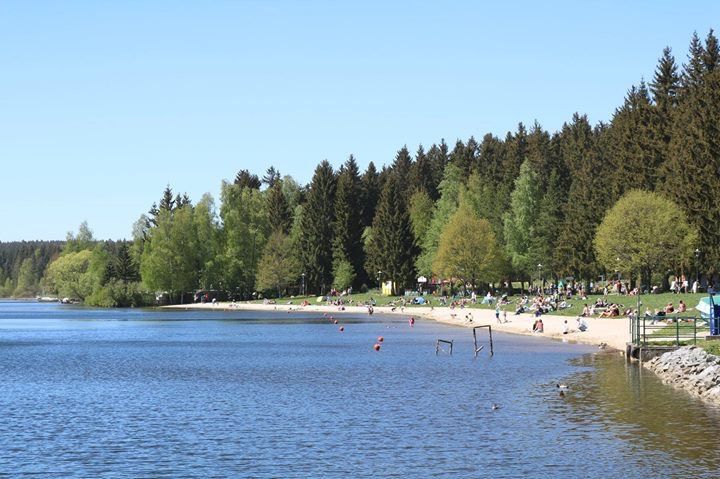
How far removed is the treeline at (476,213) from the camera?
98125 millimetres

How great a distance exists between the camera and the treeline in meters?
98.1

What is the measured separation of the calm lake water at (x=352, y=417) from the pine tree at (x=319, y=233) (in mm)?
92295

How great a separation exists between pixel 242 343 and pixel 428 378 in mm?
33103

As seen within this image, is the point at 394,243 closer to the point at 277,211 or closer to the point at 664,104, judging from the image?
the point at 277,211

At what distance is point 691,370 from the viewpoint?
4128cm

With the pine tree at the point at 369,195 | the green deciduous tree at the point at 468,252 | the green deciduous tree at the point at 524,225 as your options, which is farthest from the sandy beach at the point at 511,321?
the pine tree at the point at 369,195

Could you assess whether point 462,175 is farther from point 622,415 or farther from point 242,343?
point 622,415

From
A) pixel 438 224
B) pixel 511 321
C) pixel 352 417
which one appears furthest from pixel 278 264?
pixel 352 417

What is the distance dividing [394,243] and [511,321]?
59.5 metres

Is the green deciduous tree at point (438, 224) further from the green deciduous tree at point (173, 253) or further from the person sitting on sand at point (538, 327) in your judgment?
the person sitting on sand at point (538, 327)

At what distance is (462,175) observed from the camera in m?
166

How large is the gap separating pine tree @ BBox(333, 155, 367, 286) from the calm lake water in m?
90.4

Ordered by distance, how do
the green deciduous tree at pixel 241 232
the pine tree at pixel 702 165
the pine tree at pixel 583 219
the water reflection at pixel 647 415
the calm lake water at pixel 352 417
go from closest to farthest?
1. the calm lake water at pixel 352 417
2. the water reflection at pixel 647 415
3. the pine tree at pixel 702 165
4. the pine tree at pixel 583 219
5. the green deciduous tree at pixel 241 232

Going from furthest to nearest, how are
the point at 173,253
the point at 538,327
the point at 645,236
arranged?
the point at 173,253 < the point at 645,236 < the point at 538,327
